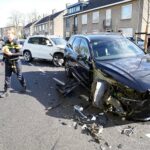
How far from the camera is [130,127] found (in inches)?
179

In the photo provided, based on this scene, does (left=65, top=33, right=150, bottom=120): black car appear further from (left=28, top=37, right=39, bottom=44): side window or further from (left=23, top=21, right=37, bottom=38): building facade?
(left=23, top=21, right=37, bottom=38): building facade

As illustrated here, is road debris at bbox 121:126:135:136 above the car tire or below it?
below

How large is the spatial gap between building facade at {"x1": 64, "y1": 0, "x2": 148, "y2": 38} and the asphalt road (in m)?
22.5

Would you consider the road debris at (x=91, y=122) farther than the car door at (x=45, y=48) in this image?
No

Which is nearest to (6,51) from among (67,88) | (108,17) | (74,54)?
(67,88)

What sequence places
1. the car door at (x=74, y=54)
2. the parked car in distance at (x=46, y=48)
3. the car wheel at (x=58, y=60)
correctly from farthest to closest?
the parked car in distance at (x=46, y=48)
the car wheel at (x=58, y=60)
the car door at (x=74, y=54)

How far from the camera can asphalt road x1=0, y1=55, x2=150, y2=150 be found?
389 cm

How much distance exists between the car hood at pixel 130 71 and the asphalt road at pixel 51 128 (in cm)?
85

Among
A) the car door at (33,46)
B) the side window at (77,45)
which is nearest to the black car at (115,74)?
the side window at (77,45)

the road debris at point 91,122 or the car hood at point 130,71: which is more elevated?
the car hood at point 130,71

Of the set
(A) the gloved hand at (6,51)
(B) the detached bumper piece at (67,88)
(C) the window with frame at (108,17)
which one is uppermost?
(C) the window with frame at (108,17)

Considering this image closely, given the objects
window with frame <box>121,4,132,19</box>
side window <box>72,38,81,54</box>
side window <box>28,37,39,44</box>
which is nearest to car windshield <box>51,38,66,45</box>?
side window <box>28,37,39,44</box>

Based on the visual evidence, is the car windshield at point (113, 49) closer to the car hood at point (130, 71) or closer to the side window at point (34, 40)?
the car hood at point (130, 71)

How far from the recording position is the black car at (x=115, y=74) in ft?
14.6
